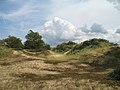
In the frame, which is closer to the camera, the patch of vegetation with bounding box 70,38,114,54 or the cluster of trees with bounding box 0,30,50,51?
the patch of vegetation with bounding box 70,38,114,54

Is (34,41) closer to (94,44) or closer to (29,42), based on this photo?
(29,42)

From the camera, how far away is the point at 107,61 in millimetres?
61375

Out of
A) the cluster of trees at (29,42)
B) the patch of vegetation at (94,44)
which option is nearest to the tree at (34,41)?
the cluster of trees at (29,42)

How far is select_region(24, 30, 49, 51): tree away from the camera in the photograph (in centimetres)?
12825

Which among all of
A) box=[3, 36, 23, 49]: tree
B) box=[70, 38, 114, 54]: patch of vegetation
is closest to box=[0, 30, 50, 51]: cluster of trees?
box=[3, 36, 23, 49]: tree

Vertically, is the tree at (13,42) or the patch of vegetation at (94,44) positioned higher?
the tree at (13,42)

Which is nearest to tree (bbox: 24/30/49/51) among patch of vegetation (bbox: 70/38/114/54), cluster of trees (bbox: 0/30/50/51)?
cluster of trees (bbox: 0/30/50/51)

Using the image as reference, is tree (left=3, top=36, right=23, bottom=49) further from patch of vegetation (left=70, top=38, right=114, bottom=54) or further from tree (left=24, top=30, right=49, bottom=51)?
patch of vegetation (left=70, top=38, right=114, bottom=54)

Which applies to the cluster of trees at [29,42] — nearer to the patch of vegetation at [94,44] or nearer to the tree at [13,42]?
the tree at [13,42]

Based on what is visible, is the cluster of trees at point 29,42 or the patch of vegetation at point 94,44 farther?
the cluster of trees at point 29,42

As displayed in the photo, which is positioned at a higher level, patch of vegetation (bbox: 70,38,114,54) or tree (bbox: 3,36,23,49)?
tree (bbox: 3,36,23,49)

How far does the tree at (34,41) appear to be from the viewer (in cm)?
12825

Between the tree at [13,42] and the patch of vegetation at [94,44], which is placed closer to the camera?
the patch of vegetation at [94,44]

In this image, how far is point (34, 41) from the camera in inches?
5084
